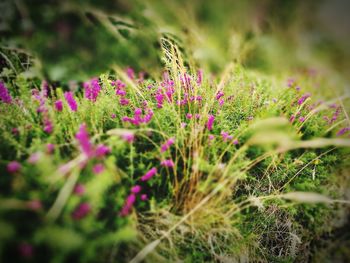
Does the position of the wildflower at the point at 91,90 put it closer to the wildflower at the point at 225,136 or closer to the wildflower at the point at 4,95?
the wildflower at the point at 4,95

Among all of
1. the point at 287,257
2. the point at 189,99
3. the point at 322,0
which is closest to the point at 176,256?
the point at 287,257

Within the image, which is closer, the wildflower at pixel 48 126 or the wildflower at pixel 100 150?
the wildflower at pixel 100 150

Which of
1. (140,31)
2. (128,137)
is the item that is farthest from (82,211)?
(140,31)

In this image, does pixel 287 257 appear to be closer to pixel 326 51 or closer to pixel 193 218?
pixel 193 218

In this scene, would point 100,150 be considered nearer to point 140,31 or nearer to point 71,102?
point 71,102

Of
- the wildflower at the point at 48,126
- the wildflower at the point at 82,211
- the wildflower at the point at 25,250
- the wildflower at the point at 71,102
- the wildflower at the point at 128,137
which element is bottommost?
the wildflower at the point at 25,250

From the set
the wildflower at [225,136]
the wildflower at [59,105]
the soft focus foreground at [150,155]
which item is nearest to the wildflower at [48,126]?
the soft focus foreground at [150,155]

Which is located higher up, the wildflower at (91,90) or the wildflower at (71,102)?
the wildflower at (91,90)
